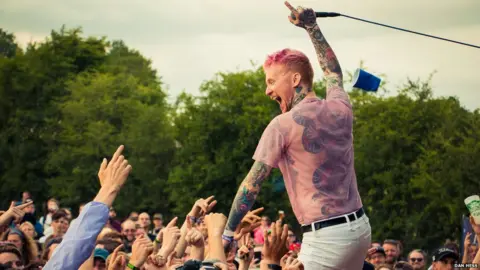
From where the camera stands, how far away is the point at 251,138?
4616 cm

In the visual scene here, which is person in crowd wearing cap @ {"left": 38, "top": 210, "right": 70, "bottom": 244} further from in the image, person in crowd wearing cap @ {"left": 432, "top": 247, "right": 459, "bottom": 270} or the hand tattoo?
the hand tattoo

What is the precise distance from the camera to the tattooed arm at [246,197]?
8414mm

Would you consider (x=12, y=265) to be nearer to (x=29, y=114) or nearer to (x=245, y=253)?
(x=245, y=253)

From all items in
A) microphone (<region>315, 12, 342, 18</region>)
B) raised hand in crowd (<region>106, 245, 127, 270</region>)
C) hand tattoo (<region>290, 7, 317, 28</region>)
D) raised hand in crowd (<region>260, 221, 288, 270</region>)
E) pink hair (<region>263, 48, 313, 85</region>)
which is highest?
microphone (<region>315, 12, 342, 18</region>)

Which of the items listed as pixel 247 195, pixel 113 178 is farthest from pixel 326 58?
pixel 113 178

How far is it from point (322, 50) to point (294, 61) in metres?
0.44

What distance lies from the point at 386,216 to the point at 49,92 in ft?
90.5

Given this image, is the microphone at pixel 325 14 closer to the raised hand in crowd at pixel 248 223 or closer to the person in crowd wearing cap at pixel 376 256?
the raised hand in crowd at pixel 248 223

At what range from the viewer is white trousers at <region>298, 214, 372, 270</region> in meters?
8.33

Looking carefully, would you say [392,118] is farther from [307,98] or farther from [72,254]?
[72,254]

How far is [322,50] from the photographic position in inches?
353

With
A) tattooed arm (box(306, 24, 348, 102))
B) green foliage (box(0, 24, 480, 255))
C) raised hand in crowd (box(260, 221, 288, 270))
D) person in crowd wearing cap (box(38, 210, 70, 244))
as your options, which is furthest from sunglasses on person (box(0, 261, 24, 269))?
green foliage (box(0, 24, 480, 255))

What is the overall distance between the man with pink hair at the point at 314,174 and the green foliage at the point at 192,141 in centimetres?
2428

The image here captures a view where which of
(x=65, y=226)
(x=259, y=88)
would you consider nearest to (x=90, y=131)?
(x=259, y=88)
